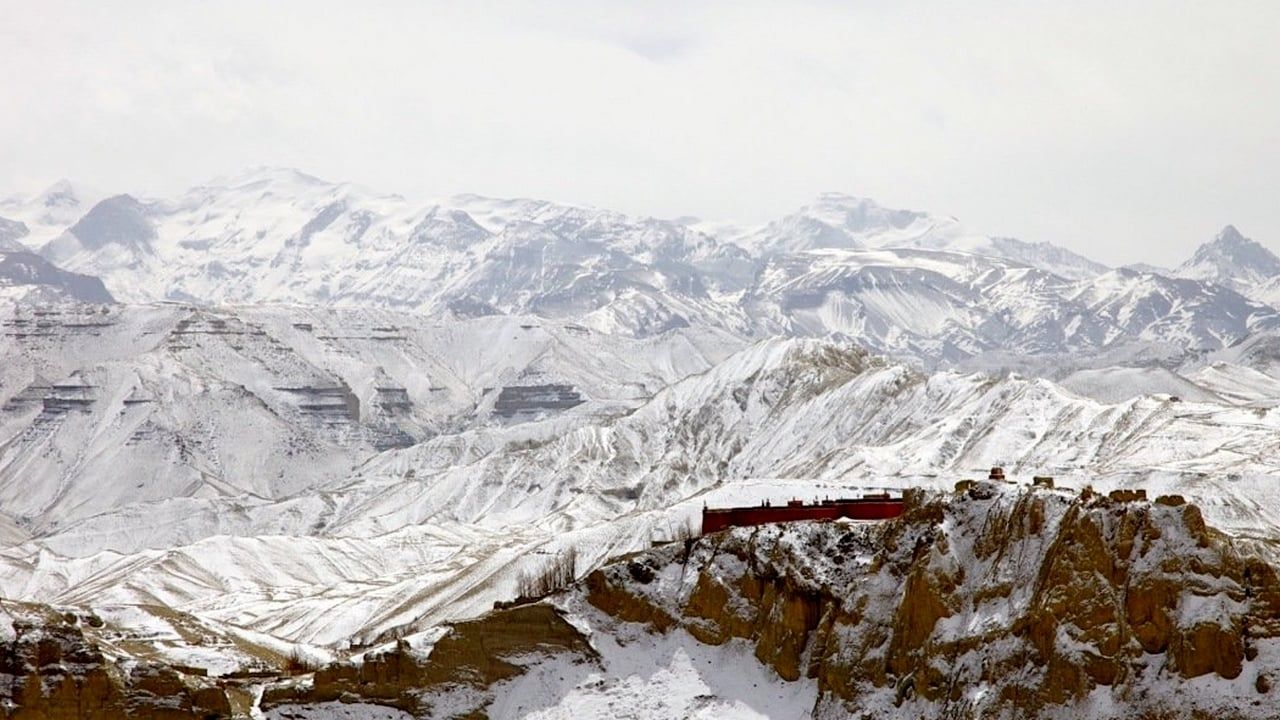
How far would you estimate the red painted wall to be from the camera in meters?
124

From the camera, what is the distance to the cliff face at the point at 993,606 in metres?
89.0

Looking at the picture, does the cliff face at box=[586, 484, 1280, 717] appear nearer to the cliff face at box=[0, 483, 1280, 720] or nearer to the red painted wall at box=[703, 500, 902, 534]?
the cliff face at box=[0, 483, 1280, 720]

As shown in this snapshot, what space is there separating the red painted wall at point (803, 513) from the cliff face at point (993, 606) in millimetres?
8964

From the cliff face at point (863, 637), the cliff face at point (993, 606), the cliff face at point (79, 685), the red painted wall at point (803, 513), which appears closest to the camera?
the cliff face at point (993, 606)

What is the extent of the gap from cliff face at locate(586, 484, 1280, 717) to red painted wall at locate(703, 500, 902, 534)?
29.4 feet

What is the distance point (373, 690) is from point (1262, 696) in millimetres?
52300

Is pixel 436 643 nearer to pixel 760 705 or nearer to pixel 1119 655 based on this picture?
pixel 760 705

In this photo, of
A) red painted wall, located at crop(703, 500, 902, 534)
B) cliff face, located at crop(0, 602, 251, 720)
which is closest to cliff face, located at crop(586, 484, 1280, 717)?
red painted wall, located at crop(703, 500, 902, 534)

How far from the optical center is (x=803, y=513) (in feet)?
419

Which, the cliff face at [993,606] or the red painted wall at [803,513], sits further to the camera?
the red painted wall at [803,513]

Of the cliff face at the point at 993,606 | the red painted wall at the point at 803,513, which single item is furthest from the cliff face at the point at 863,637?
the red painted wall at the point at 803,513

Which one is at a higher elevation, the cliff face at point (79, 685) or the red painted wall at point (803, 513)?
the red painted wall at point (803, 513)

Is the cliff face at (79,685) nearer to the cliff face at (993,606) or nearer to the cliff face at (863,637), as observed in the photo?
the cliff face at (863,637)

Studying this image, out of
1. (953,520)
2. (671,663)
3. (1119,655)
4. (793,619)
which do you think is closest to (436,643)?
(671,663)
